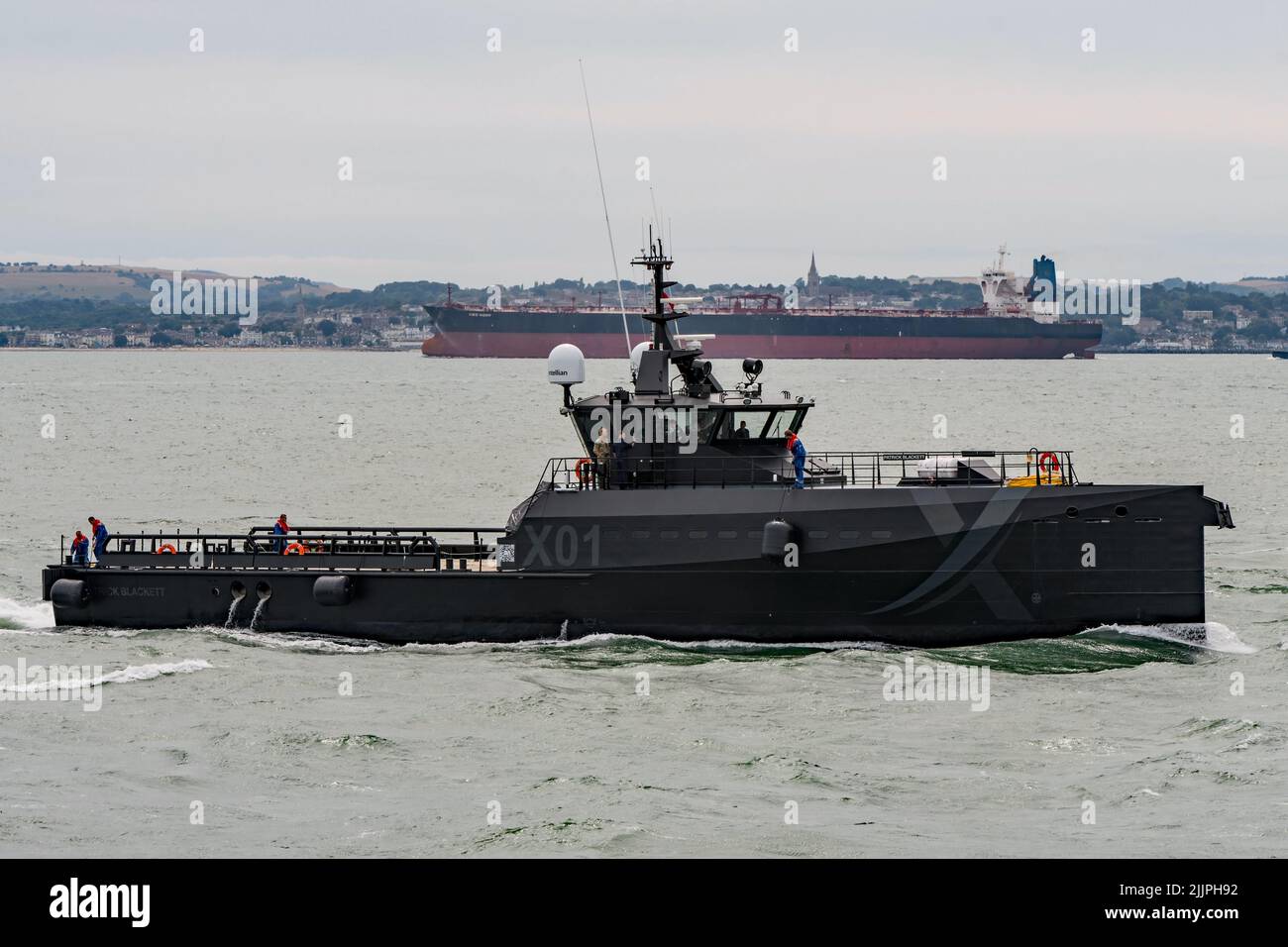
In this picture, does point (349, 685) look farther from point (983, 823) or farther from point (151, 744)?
point (983, 823)

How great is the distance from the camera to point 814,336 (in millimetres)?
177875

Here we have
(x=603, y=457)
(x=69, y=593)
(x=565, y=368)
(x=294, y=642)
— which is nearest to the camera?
(x=565, y=368)

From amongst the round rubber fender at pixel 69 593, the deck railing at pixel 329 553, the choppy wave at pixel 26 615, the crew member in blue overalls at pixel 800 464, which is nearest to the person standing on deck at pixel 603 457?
the deck railing at pixel 329 553

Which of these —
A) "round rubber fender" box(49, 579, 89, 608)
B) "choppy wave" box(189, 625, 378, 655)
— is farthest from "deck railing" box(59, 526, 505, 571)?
"choppy wave" box(189, 625, 378, 655)

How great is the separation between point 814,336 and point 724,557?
6105 inches

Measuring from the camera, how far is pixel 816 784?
18.4 metres

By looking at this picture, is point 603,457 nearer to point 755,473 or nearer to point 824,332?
point 755,473

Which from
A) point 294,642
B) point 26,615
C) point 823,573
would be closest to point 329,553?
point 294,642

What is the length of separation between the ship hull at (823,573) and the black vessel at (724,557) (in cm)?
3

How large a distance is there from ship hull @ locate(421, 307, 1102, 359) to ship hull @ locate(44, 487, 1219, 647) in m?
141

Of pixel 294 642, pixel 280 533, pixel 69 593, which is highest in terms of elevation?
pixel 280 533

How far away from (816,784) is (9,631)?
16.2 metres

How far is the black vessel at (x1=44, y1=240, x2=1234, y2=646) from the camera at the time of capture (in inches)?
944

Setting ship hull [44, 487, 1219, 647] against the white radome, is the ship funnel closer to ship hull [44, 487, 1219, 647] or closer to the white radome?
the white radome
